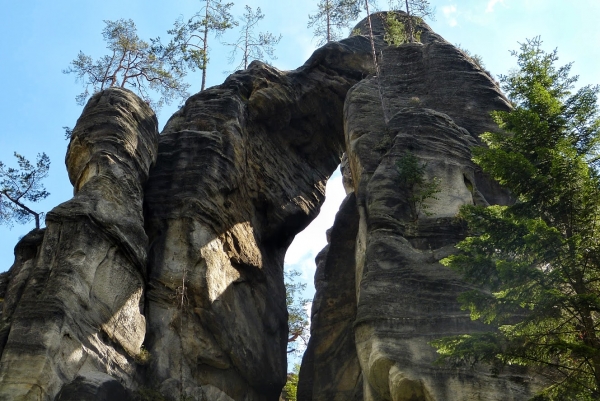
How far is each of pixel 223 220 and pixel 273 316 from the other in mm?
3838

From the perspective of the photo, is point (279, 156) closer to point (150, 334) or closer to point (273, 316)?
point (273, 316)

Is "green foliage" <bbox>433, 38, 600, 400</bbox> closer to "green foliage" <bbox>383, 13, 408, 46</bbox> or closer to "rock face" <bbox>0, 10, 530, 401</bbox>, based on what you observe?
"rock face" <bbox>0, 10, 530, 401</bbox>

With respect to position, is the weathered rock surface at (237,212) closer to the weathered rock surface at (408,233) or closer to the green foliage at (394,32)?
the green foliage at (394,32)

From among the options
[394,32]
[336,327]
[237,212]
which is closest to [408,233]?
[336,327]

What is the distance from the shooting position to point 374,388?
16.0 metres

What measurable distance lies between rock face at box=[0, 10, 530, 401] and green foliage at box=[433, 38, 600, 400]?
2355 mm

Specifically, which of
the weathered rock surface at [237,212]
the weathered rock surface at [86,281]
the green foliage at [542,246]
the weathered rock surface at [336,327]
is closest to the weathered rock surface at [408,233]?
the weathered rock surface at [336,327]

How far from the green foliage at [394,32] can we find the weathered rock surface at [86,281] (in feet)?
39.2

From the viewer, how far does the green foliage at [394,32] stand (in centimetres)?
2977

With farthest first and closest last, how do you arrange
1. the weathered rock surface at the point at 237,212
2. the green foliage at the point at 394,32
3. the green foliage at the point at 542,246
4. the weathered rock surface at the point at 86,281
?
the green foliage at the point at 394,32 < the weathered rock surface at the point at 237,212 < the weathered rock surface at the point at 86,281 < the green foliage at the point at 542,246

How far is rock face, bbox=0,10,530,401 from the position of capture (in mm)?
15836

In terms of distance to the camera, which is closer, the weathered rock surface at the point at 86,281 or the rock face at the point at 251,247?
the weathered rock surface at the point at 86,281

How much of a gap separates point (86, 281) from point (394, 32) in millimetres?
17410

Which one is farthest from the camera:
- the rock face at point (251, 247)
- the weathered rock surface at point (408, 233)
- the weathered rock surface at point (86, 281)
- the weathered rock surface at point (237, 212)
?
the weathered rock surface at point (237, 212)
